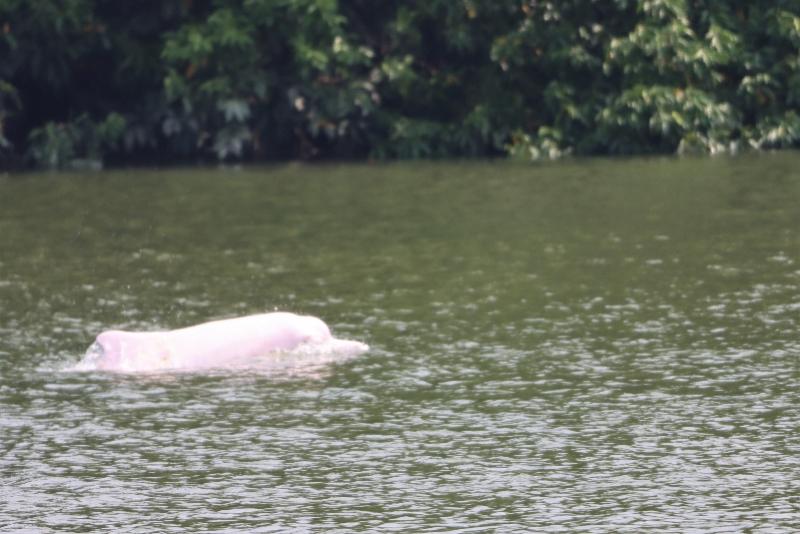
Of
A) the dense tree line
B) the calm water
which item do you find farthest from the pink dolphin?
the dense tree line

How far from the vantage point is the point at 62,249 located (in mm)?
21828

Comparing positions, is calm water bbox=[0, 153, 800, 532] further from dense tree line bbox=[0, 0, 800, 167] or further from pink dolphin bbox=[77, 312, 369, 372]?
dense tree line bbox=[0, 0, 800, 167]

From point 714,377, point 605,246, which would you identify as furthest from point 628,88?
point 714,377

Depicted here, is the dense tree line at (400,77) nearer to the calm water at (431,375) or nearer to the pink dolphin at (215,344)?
the calm water at (431,375)

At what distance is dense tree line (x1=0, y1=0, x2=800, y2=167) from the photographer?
112 feet

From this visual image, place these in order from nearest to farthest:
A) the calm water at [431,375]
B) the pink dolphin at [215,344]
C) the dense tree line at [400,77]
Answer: the calm water at [431,375]
the pink dolphin at [215,344]
the dense tree line at [400,77]

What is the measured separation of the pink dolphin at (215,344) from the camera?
47.8ft

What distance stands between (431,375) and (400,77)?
22.4 metres

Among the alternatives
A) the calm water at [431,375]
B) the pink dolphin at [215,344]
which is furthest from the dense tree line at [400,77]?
the pink dolphin at [215,344]

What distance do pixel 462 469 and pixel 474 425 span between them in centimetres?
115

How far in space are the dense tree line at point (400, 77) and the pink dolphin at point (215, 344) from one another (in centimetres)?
1946

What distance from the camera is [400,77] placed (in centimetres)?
3566

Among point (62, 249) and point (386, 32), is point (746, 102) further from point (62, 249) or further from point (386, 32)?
point (62, 249)

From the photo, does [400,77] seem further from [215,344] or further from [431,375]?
[431,375]
